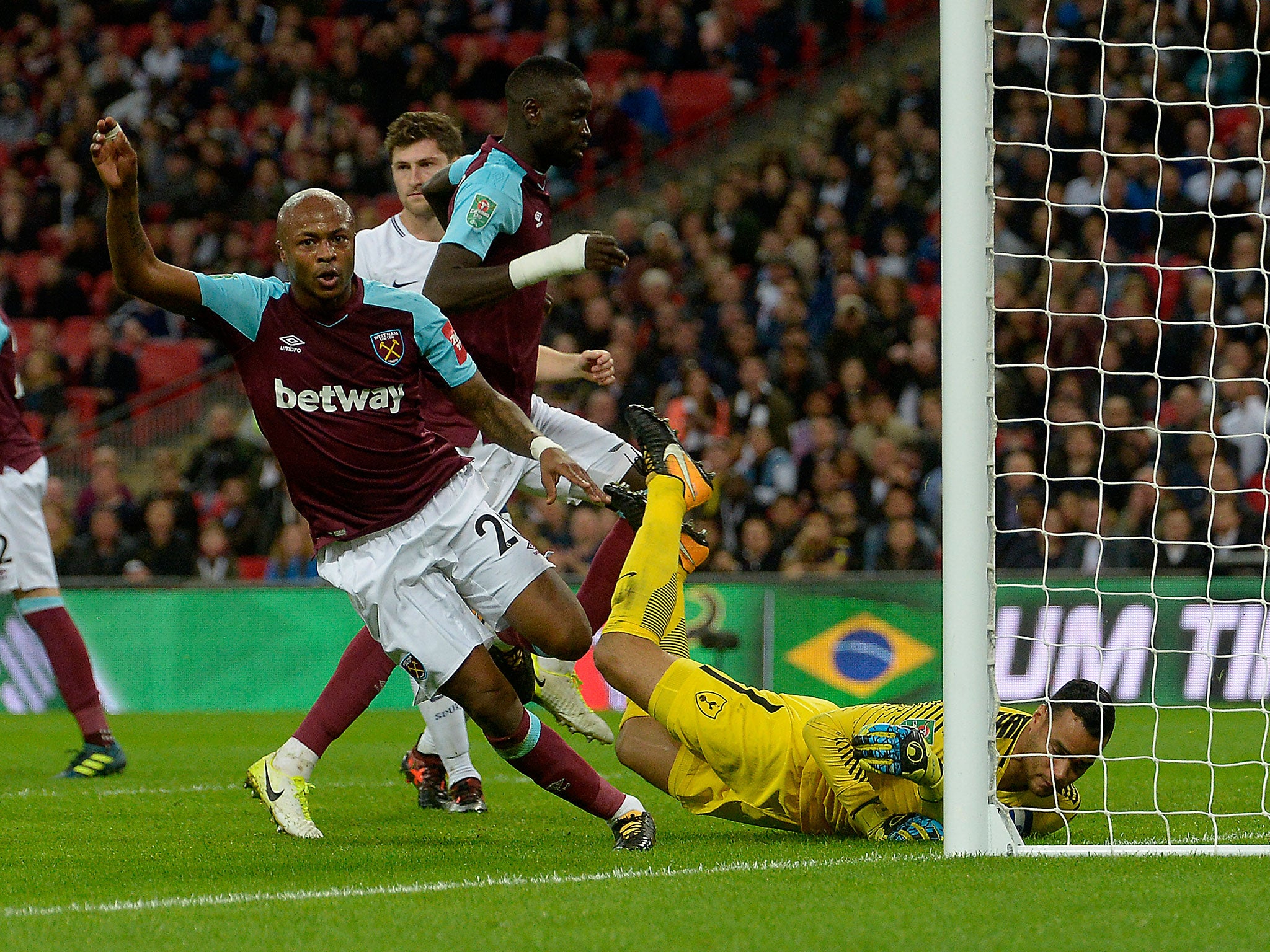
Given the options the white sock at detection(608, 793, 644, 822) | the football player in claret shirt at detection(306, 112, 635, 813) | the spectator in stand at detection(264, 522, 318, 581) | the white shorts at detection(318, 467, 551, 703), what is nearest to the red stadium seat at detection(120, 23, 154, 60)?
the spectator in stand at detection(264, 522, 318, 581)

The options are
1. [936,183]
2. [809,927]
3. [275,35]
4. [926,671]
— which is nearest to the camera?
[809,927]

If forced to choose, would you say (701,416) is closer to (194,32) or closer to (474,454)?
(474,454)

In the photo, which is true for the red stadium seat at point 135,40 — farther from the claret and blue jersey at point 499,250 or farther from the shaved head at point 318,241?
the shaved head at point 318,241

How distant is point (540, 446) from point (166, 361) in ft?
40.1

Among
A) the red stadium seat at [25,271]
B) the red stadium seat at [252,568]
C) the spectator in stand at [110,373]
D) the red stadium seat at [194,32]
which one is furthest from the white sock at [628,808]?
the red stadium seat at [194,32]

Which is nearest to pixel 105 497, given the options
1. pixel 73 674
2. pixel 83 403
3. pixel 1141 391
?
pixel 83 403

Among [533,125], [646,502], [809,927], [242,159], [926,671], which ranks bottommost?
[926,671]

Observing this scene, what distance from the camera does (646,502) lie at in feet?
20.4

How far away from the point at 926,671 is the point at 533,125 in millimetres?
5966

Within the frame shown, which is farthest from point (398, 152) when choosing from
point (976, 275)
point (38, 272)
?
point (38, 272)

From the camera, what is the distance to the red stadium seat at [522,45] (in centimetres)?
1844

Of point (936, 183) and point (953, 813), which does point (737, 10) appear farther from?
point (953, 813)

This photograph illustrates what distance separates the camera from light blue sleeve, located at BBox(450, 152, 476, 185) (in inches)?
251

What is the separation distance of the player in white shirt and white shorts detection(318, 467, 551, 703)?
3.38 ft
